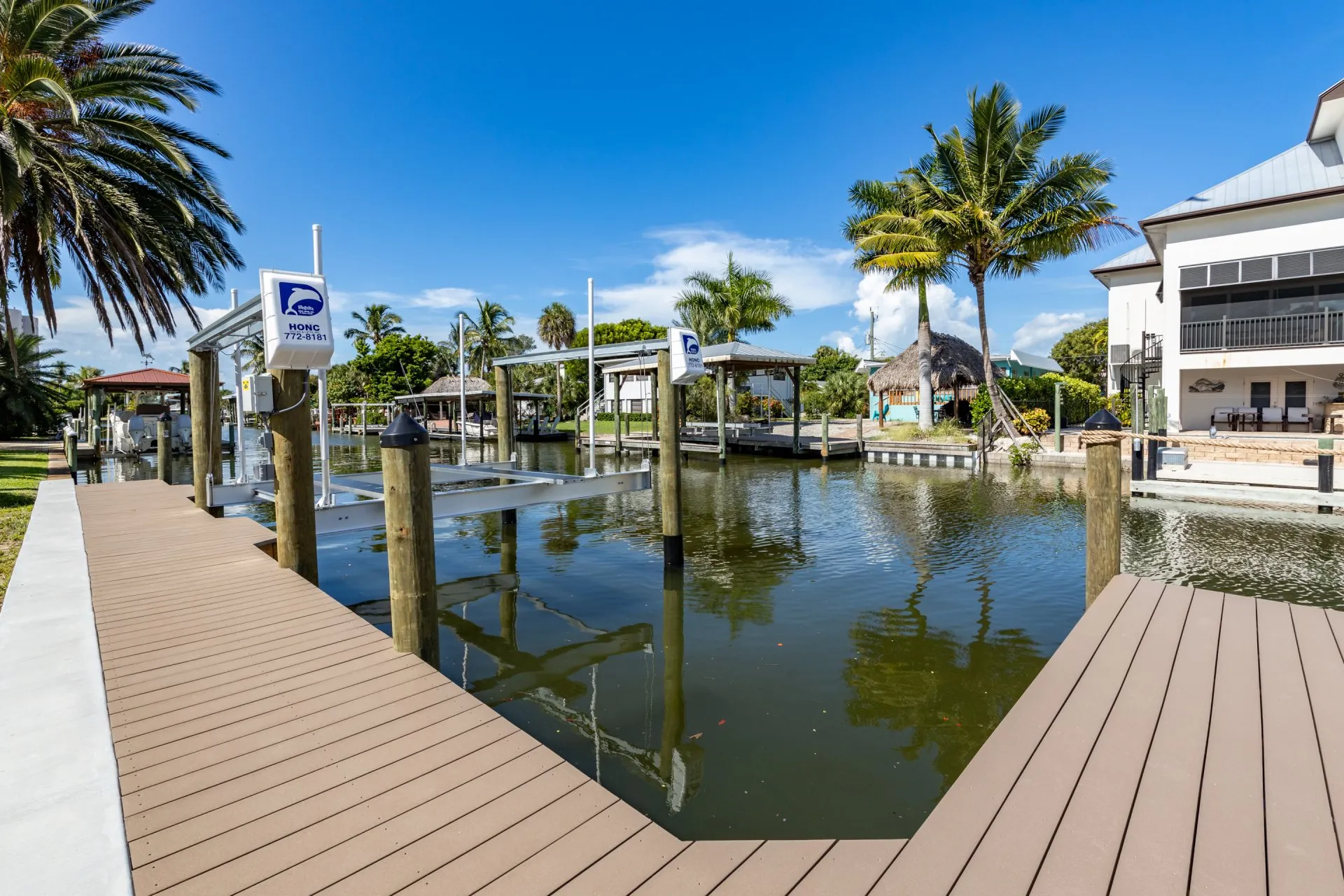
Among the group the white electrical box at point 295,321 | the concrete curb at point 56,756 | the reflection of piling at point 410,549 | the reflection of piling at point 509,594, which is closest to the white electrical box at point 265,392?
the white electrical box at point 295,321

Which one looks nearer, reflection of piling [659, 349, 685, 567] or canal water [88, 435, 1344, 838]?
canal water [88, 435, 1344, 838]

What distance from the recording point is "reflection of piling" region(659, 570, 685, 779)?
16.4 feet

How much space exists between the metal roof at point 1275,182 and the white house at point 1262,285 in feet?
0.14

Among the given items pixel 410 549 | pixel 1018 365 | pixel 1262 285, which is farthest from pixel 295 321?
pixel 1018 365

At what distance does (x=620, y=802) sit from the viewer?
288cm

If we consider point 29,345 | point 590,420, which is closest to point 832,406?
point 590,420

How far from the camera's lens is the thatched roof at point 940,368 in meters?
30.2

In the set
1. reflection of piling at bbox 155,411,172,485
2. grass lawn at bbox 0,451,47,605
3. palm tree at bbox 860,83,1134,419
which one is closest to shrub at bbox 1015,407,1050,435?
palm tree at bbox 860,83,1134,419

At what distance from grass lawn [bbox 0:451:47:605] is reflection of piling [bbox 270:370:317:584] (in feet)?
6.95

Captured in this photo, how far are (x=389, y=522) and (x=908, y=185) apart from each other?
26.7 metres

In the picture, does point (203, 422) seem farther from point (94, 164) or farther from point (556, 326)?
point (556, 326)

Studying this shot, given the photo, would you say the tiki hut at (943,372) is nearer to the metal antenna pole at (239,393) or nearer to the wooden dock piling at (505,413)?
the wooden dock piling at (505,413)

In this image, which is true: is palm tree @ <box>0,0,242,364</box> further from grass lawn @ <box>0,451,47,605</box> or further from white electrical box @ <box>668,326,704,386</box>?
white electrical box @ <box>668,326,704,386</box>

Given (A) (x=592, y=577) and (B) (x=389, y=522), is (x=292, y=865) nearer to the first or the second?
(B) (x=389, y=522)
